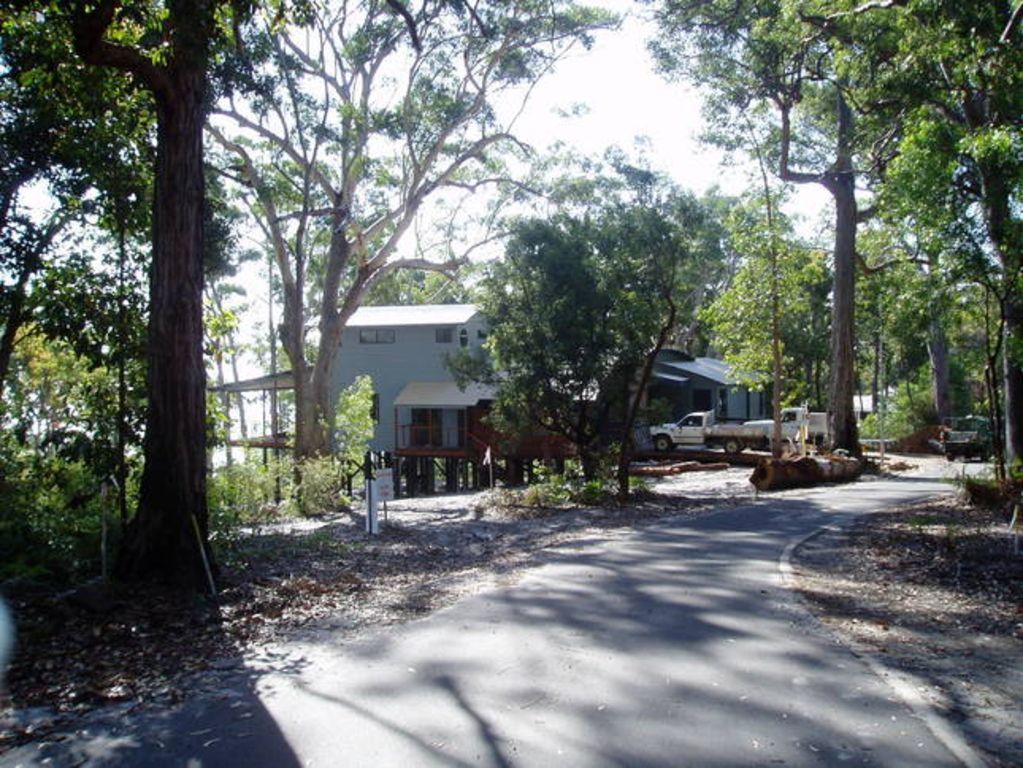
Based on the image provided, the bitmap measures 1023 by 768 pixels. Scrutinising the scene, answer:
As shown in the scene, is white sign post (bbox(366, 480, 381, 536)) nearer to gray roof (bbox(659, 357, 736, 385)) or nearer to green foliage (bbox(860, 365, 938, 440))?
gray roof (bbox(659, 357, 736, 385))

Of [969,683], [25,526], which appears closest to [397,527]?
[25,526]

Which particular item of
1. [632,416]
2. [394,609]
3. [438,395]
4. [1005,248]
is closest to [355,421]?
[438,395]

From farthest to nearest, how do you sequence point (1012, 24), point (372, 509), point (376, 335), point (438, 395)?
point (376, 335) < point (438, 395) < point (372, 509) < point (1012, 24)

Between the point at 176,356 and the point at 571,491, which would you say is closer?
the point at 176,356

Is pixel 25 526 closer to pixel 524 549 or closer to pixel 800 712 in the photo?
pixel 524 549

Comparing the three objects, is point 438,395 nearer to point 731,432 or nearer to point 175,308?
point 731,432

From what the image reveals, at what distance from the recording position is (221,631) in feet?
25.7

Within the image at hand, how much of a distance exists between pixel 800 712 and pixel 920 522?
339 inches

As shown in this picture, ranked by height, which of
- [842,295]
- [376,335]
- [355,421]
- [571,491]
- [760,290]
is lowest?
[571,491]

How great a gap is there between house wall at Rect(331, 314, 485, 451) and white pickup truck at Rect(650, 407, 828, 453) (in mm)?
9639

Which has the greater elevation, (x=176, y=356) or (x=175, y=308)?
(x=175, y=308)

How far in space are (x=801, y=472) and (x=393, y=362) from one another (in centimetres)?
2271

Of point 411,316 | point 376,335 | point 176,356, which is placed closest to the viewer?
point 176,356

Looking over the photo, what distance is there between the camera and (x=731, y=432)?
3919 centimetres
